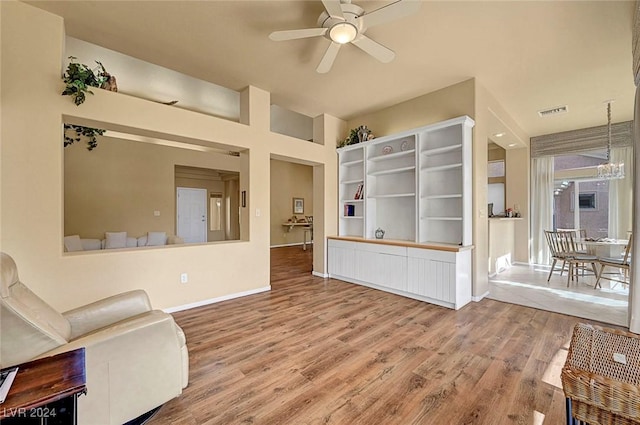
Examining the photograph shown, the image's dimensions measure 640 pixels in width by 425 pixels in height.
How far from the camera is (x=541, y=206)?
6211 mm

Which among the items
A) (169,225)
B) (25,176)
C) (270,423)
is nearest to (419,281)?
(270,423)

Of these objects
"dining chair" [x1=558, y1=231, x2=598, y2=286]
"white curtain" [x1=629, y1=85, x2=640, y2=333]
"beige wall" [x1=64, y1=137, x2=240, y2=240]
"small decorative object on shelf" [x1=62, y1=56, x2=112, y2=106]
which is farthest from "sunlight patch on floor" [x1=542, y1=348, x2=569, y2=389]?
"beige wall" [x1=64, y1=137, x2=240, y2=240]

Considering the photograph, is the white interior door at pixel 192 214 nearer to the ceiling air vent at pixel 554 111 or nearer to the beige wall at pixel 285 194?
the beige wall at pixel 285 194

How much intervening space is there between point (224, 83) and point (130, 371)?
3.67 meters

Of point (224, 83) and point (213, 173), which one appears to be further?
point (213, 173)

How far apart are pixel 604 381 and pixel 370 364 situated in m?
1.45

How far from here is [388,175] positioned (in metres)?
4.76

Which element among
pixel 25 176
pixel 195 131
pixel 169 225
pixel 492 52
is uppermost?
pixel 492 52

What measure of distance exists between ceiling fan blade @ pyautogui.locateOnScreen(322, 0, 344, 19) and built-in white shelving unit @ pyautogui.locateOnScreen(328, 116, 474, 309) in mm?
2158

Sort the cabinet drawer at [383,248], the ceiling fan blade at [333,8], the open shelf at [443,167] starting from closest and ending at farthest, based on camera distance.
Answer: the ceiling fan blade at [333,8], the open shelf at [443,167], the cabinet drawer at [383,248]

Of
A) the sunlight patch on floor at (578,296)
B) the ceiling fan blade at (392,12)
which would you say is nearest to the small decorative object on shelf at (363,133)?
the ceiling fan blade at (392,12)

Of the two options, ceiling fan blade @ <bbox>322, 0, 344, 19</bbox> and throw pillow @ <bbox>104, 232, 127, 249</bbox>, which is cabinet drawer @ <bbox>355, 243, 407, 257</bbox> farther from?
throw pillow @ <bbox>104, 232, 127, 249</bbox>

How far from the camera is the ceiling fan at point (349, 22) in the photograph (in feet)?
6.83

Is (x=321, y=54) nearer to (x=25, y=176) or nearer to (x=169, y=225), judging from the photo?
(x=25, y=176)
